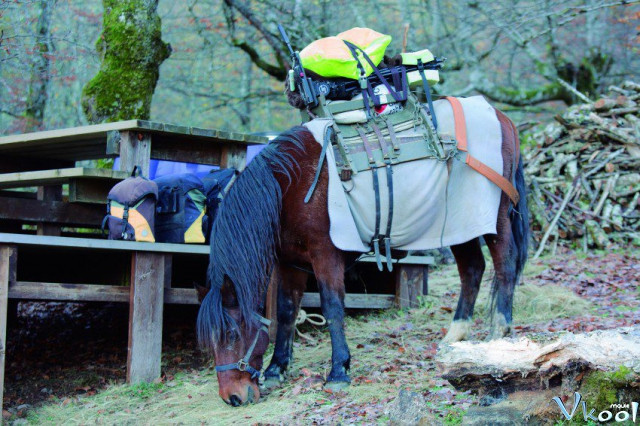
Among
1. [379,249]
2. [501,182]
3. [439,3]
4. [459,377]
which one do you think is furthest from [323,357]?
[439,3]

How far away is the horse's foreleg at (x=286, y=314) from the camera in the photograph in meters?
4.66

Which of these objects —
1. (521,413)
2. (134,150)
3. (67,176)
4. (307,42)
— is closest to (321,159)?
(134,150)

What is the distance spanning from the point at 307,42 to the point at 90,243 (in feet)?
21.1

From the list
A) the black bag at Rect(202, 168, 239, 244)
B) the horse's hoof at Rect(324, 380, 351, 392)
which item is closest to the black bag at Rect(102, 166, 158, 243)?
the black bag at Rect(202, 168, 239, 244)

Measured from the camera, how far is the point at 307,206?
441cm

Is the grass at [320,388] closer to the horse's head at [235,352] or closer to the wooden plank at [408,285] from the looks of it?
the horse's head at [235,352]

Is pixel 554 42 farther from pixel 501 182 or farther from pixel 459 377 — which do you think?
pixel 459 377

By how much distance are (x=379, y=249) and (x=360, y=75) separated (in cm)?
122

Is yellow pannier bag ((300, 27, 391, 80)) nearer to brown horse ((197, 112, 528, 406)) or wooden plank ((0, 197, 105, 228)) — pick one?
brown horse ((197, 112, 528, 406))

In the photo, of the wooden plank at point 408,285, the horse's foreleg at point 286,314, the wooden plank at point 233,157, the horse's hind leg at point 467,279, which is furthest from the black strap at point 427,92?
the wooden plank at point 408,285

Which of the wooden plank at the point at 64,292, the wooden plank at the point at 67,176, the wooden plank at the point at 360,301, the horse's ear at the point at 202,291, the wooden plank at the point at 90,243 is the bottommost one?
the wooden plank at the point at 360,301

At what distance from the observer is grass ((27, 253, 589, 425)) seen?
4027 mm

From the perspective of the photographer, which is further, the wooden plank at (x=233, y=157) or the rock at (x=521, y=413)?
the wooden plank at (x=233, y=157)

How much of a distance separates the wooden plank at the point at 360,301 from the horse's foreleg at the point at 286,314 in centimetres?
126
